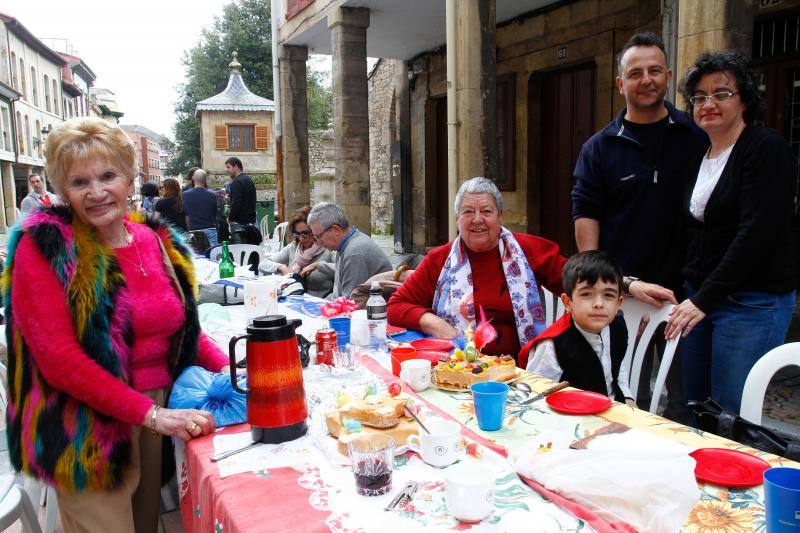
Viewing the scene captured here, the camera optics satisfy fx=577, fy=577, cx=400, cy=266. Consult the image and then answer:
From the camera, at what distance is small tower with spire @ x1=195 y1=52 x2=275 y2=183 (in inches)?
1078

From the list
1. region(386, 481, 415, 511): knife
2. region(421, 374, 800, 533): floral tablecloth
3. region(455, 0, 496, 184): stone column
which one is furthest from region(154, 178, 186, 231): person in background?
region(386, 481, 415, 511): knife

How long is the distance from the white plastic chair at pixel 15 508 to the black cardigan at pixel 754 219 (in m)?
2.85

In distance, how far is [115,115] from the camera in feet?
193

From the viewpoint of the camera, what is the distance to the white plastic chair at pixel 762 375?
2111mm

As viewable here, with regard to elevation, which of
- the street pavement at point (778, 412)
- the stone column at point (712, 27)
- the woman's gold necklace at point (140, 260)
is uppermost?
the stone column at point (712, 27)

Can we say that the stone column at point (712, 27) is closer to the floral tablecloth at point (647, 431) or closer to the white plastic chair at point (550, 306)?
the white plastic chair at point (550, 306)

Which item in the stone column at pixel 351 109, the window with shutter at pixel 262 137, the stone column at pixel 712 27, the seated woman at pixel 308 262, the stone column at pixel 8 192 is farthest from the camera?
the stone column at pixel 8 192

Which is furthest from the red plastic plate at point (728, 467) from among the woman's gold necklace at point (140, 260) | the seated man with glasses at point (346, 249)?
the seated man with glasses at point (346, 249)

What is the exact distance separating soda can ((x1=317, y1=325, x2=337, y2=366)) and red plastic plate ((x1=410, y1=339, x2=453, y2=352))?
40cm

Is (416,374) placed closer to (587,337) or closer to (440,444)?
(440,444)

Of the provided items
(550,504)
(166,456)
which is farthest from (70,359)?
(550,504)

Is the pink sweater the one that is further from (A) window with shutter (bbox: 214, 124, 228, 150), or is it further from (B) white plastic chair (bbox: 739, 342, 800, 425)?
(A) window with shutter (bbox: 214, 124, 228, 150)

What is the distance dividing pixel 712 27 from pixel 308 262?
3.81m

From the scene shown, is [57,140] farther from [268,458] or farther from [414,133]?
[414,133]
